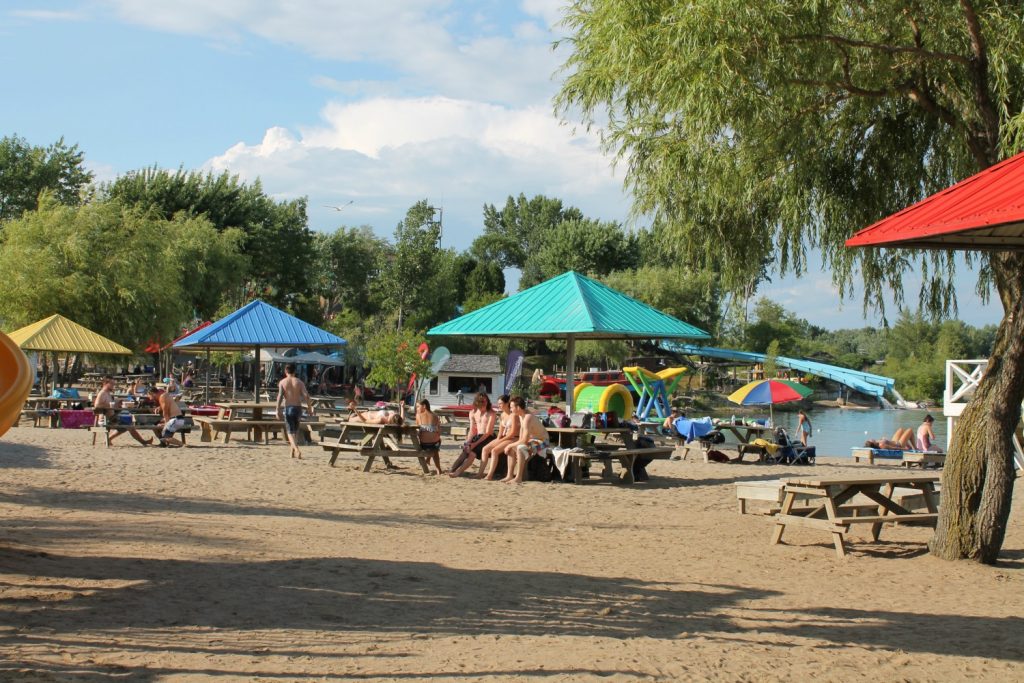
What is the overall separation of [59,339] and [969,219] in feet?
68.7

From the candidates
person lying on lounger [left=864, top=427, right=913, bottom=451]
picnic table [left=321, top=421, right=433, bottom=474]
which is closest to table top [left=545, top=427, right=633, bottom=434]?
picnic table [left=321, top=421, right=433, bottom=474]

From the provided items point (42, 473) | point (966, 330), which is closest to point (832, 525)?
point (42, 473)

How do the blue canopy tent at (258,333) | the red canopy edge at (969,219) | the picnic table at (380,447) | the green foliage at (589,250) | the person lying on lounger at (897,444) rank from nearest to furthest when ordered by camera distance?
the red canopy edge at (969,219) → the picnic table at (380,447) → the person lying on lounger at (897,444) → the blue canopy tent at (258,333) → the green foliage at (589,250)

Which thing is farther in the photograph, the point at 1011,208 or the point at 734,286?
the point at 734,286

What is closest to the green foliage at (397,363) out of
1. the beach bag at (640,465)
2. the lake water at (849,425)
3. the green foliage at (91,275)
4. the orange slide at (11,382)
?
the green foliage at (91,275)

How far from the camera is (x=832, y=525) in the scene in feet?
31.4

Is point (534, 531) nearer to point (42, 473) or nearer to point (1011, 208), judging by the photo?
point (1011, 208)

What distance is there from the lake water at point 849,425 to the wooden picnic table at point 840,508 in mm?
18306

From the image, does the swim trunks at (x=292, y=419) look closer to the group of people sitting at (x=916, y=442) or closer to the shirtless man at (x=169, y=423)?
the shirtless man at (x=169, y=423)

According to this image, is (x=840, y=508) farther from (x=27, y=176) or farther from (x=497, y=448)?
(x=27, y=176)

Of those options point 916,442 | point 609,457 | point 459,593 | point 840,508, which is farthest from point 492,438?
point 916,442

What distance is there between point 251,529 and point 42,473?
5253 mm

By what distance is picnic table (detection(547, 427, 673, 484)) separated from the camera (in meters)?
14.7

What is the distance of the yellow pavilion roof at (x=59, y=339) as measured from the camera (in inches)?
884
